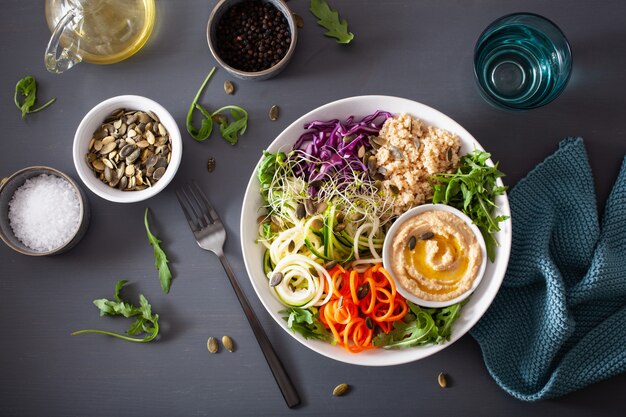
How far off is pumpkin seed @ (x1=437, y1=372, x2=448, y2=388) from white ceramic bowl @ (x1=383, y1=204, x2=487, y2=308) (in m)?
0.48

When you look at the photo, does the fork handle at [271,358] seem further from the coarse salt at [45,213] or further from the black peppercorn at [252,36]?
the black peppercorn at [252,36]

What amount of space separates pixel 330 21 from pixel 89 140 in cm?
130

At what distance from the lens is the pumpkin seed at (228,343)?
2650 mm

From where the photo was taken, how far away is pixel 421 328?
2.35 m

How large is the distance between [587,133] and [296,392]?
6.10ft

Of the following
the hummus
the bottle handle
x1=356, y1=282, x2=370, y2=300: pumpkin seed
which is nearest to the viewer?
the hummus

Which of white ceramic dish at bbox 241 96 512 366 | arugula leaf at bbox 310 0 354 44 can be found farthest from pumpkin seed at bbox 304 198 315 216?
arugula leaf at bbox 310 0 354 44

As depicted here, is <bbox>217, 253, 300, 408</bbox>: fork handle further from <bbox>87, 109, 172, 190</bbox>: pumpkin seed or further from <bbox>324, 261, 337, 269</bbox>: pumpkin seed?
<bbox>87, 109, 172, 190</bbox>: pumpkin seed

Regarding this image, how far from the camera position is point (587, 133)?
2.64 metres

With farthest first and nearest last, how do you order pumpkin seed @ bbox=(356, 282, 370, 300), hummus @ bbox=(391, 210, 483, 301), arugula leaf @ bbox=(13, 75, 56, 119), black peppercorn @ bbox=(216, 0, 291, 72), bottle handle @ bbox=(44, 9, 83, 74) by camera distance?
1. arugula leaf @ bbox=(13, 75, 56, 119)
2. black peppercorn @ bbox=(216, 0, 291, 72)
3. bottle handle @ bbox=(44, 9, 83, 74)
4. pumpkin seed @ bbox=(356, 282, 370, 300)
5. hummus @ bbox=(391, 210, 483, 301)

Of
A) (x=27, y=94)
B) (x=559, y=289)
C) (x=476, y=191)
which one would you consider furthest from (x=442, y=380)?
(x=27, y=94)

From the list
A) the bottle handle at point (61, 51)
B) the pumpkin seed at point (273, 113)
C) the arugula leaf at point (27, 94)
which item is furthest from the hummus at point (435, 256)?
the arugula leaf at point (27, 94)

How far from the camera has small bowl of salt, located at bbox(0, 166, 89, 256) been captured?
2.64 m

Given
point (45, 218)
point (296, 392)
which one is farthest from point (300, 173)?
point (45, 218)
